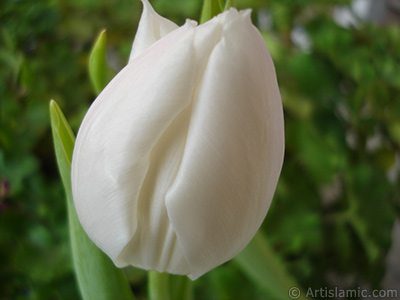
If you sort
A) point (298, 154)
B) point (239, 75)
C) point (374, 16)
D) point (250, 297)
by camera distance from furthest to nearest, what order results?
point (374, 16), point (298, 154), point (250, 297), point (239, 75)

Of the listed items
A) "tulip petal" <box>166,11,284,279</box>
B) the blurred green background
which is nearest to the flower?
"tulip petal" <box>166,11,284,279</box>

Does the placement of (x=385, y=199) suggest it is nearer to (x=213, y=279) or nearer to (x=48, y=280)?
(x=213, y=279)

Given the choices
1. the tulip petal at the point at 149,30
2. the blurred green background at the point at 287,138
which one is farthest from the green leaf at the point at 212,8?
the blurred green background at the point at 287,138

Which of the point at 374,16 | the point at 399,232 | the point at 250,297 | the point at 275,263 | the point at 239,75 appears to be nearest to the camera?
the point at 239,75

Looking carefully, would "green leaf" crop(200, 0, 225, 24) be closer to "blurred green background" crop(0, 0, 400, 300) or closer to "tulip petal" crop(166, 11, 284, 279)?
"tulip petal" crop(166, 11, 284, 279)

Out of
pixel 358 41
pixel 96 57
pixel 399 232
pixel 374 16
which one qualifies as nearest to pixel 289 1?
pixel 358 41

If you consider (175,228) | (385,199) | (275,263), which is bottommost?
(385,199)

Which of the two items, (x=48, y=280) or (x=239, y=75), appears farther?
(x=48, y=280)
